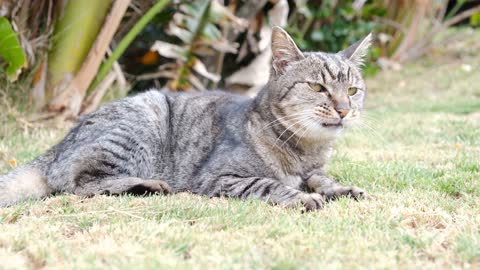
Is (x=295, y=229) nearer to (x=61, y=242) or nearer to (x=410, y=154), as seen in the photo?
(x=61, y=242)

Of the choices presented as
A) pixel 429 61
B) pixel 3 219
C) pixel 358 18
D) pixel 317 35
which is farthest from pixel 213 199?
pixel 429 61

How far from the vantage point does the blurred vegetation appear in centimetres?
598

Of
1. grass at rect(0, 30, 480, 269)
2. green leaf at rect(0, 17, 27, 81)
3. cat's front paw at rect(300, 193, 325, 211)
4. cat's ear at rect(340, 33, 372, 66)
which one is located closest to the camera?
grass at rect(0, 30, 480, 269)

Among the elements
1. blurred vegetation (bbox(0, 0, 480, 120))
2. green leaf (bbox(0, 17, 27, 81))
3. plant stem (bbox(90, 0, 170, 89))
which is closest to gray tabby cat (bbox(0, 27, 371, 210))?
green leaf (bbox(0, 17, 27, 81))

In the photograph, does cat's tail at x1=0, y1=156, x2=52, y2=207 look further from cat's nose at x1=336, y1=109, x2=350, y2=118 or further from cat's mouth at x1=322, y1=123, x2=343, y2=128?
cat's nose at x1=336, y1=109, x2=350, y2=118

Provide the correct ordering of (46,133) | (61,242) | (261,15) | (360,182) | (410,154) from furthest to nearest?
(261,15), (46,133), (410,154), (360,182), (61,242)

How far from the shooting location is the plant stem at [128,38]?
6.18m

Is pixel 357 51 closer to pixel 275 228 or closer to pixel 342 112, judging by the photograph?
pixel 342 112

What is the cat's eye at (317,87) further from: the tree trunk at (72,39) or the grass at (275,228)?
the tree trunk at (72,39)

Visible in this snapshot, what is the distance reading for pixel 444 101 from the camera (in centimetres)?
870

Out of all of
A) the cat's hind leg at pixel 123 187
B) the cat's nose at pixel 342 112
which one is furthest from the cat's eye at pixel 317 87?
the cat's hind leg at pixel 123 187

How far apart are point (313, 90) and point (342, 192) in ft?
2.25

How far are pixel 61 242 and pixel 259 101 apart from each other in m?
1.96

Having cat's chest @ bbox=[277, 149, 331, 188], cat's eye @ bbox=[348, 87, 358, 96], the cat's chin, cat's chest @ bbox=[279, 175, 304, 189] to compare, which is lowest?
cat's chest @ bbox=[279, 175, 304, 189]
